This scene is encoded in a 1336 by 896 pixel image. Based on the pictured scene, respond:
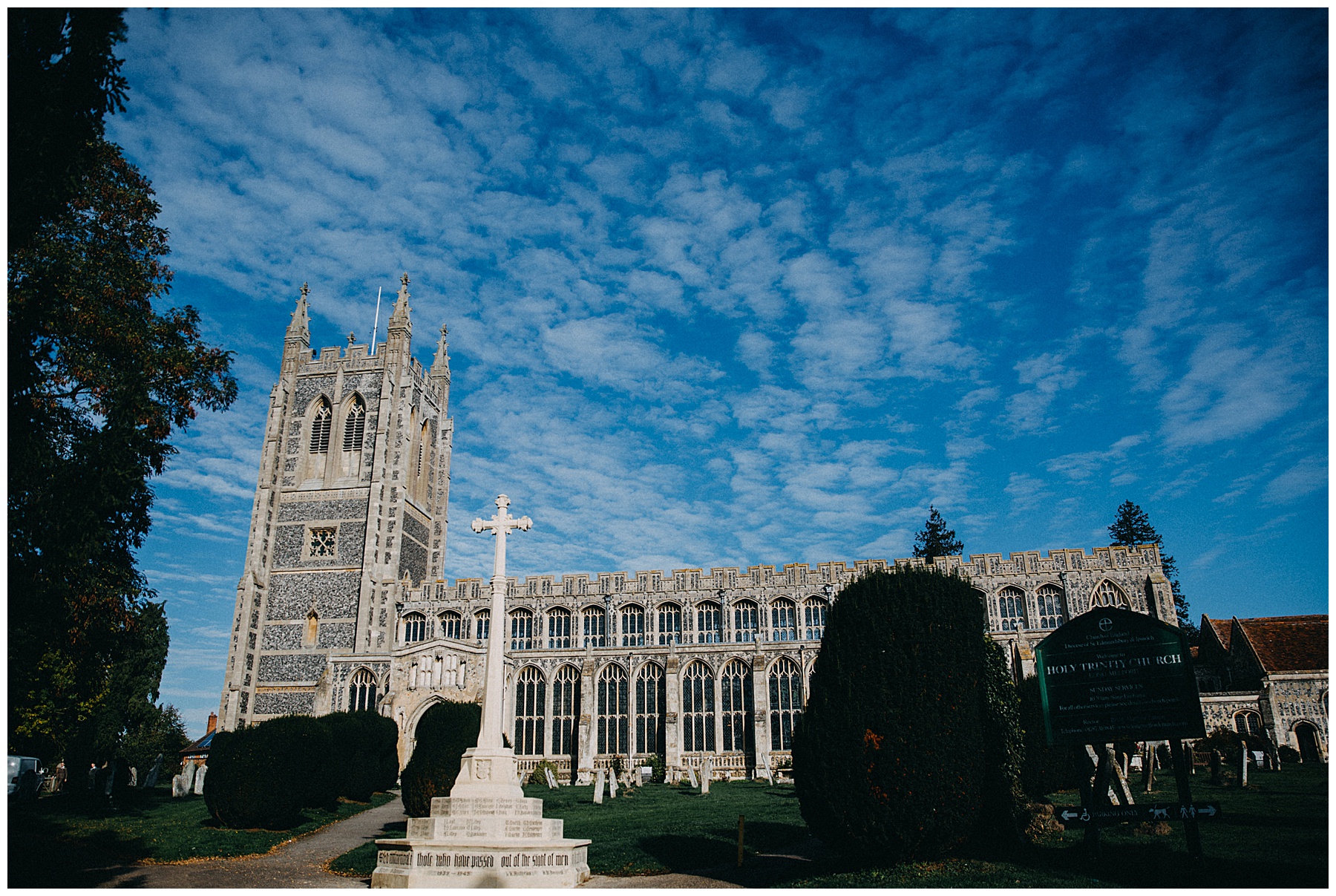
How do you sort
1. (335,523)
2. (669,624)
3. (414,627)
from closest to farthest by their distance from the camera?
(669,624) < (414,627) < (335,523)

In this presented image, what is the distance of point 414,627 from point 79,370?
30.3m

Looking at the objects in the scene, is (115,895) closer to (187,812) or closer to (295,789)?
(295,789)

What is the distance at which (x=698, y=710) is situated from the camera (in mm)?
33406

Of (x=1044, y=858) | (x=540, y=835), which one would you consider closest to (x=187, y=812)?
(x=540, y=835)

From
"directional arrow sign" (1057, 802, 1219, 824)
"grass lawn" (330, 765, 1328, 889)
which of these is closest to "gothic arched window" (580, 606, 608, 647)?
"grass lawn" (330, 765, 1328, 889)

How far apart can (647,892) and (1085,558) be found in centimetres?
3373

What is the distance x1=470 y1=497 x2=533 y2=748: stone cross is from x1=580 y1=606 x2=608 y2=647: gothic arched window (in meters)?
26.0

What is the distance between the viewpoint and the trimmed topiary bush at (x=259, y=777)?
58.1ft

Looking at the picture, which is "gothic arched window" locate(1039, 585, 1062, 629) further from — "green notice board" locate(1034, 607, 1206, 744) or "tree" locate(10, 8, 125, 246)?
"tree" locate(10, 8, 125, 246)

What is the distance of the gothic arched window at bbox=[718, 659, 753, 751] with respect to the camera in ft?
107

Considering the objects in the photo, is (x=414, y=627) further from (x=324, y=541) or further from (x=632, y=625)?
(x=632, y=625)

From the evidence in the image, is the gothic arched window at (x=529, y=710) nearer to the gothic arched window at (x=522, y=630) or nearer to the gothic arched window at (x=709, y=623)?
the gothic arched window at (x=522, y=630)

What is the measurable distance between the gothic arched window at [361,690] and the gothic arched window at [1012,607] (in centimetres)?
2891

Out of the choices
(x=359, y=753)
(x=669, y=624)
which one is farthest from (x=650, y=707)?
(x=359, y=753)
